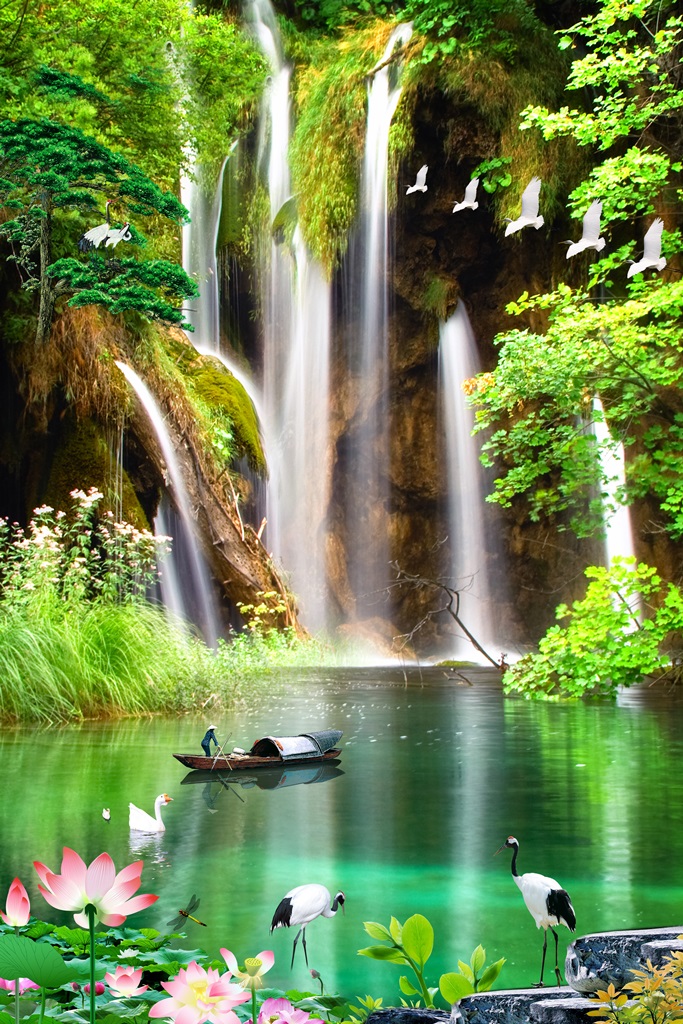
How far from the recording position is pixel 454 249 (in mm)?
10055

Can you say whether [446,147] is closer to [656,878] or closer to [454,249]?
[454,249]

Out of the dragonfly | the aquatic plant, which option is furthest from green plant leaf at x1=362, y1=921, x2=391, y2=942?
Result: the dragonfly

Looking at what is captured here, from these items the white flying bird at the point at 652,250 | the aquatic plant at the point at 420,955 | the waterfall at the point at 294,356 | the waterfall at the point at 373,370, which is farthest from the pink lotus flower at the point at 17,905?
the waterfall at the point at 373,370

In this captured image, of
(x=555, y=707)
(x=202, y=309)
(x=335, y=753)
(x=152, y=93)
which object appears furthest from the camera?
(x=202, y=309)

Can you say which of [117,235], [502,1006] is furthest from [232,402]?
[502,1006]

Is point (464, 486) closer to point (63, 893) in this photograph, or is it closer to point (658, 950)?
point (658, 950)

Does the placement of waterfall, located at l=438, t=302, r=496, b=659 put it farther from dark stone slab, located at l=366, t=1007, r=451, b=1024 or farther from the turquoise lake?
dark stone slab, located at l=366, t=1007, r=451, b=1024

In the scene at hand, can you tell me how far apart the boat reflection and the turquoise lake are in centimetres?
2

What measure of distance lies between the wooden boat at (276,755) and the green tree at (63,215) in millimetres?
4217

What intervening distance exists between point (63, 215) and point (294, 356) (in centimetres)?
273

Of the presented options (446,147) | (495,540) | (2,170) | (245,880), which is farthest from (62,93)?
(245,880)

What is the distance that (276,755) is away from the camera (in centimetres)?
421

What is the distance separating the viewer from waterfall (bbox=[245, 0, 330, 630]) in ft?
32.8

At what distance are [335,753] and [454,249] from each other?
22.0 feet
